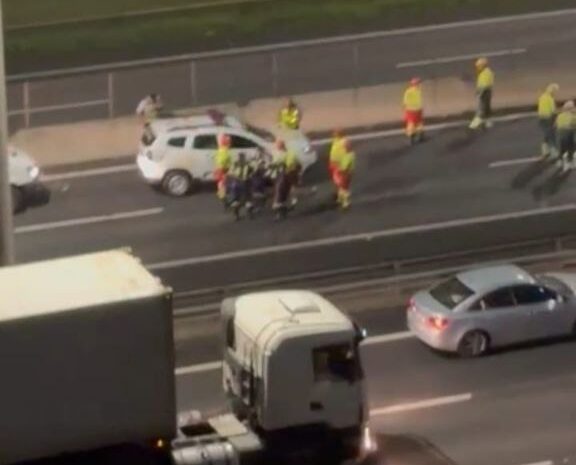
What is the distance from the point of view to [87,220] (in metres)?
16.3

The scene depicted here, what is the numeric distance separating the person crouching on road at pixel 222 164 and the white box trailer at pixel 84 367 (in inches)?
202

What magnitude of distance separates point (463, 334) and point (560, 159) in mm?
2949

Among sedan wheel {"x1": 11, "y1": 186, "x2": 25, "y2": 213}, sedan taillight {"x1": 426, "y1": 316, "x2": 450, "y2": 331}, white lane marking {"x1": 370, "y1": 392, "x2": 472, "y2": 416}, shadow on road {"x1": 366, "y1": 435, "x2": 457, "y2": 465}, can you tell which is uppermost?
sedan wheel {"x1": 11, "y1": 186, "x2": 25, "y2": 213}

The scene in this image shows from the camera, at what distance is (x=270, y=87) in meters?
16.7

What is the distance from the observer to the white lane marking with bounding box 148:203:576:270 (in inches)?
647

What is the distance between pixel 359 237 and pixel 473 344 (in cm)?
197

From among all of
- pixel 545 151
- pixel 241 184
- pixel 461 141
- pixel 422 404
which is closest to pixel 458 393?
pixel 422 404

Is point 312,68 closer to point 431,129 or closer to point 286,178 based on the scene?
point 286,178

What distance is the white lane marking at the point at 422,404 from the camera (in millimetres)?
14633

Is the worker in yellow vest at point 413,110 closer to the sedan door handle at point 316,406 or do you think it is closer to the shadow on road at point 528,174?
the shadow on road at point 528,174

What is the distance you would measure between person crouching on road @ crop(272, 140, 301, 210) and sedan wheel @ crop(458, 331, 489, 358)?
7.94ft

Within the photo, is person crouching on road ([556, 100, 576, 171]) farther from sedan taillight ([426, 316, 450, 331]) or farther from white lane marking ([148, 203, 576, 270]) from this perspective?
sedan taillight ([426, 316, 450, 331])

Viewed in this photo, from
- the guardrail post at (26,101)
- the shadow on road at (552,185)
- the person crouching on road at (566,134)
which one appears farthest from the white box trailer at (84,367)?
the person crouching on road at (566,134)

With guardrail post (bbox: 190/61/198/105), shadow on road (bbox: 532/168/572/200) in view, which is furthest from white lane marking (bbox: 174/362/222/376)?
shadow on road (bbox: 532/168/572/200)
